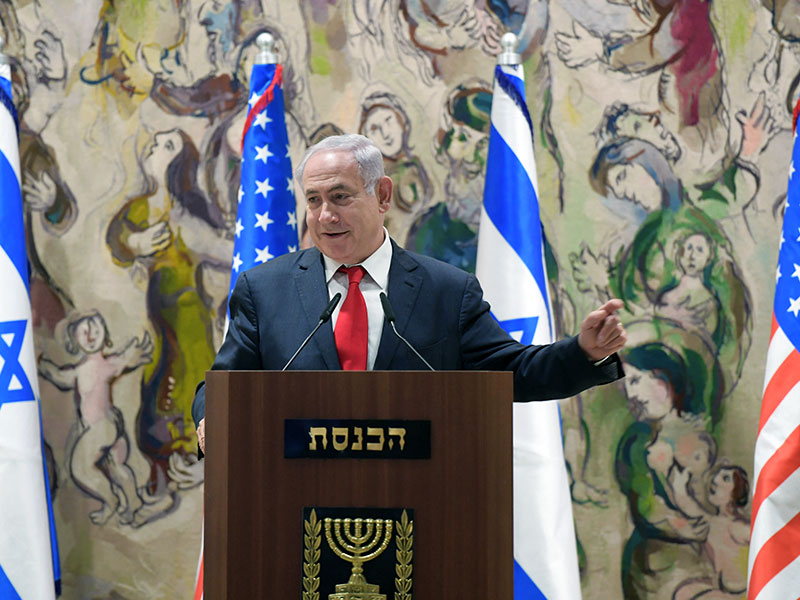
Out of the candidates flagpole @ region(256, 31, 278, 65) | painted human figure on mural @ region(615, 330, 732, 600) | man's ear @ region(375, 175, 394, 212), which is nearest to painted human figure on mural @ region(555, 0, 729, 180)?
painted human figure on mural @ region(615, 330, 732, 600)

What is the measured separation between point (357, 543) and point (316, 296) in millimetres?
824

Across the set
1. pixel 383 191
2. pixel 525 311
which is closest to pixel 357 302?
pixel 383 191

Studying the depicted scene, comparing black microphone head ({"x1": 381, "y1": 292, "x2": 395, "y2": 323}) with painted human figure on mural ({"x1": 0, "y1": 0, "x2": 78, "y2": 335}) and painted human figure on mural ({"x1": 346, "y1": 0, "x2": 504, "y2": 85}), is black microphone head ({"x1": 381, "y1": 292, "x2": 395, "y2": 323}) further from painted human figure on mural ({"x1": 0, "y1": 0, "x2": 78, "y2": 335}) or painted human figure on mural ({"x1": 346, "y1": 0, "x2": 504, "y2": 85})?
painted human figure on mural ({"x1": 0, "y1": 0, "x2": 78, "y2": 335})

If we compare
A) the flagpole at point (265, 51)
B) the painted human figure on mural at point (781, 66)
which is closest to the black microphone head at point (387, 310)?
the flagpole at point (265, 51)

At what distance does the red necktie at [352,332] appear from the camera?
2426mm

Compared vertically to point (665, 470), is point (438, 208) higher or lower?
higher

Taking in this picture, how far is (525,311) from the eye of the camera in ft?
12.1

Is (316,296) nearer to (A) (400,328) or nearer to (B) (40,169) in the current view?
(A) (400,328)

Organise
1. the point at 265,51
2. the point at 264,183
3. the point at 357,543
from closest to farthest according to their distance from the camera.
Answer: the point at 357,543 < the point at 264,183 < the point at 265,51

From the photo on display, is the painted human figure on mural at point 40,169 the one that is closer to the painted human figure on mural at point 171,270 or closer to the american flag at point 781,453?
the painted human figure on mural at point 171,270

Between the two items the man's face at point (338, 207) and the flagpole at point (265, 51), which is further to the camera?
the flagpole at point (265, 51)

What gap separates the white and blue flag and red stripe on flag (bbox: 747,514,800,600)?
7.50 ft

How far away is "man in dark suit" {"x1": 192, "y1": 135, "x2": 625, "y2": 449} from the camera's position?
2434 millimetres

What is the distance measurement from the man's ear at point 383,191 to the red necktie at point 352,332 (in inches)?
11.7
